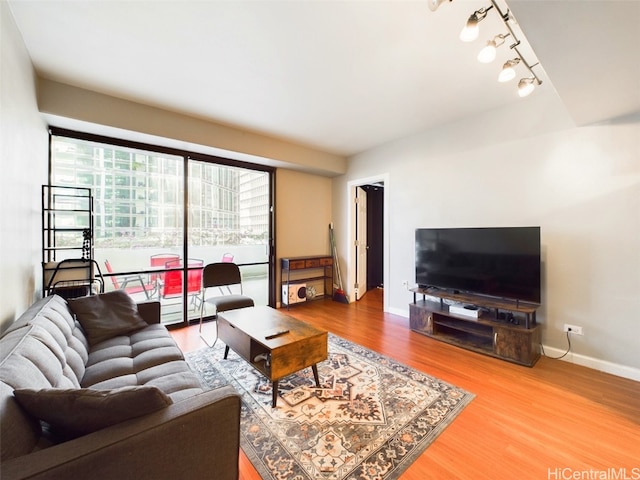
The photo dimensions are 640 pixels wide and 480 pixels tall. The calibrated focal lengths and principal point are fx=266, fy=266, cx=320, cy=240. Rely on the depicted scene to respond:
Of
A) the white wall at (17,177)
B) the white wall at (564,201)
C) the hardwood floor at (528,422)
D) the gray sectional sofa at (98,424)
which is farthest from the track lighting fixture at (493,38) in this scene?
the white wall at (17,177)

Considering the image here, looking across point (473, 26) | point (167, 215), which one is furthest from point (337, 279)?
point (473, 26)

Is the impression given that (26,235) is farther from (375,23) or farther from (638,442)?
(638,442)

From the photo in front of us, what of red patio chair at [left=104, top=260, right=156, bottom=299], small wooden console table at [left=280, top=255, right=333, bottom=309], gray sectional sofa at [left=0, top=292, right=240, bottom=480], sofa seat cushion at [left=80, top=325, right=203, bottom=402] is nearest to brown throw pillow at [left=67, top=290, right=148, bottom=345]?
sofa seat cushion at [left=80, top=325, right=203, bottom=402]

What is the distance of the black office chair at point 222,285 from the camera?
121 inches

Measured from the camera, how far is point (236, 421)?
106cm

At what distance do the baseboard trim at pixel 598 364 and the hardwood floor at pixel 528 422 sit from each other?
7cm

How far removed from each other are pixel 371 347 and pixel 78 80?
3970 millimetres

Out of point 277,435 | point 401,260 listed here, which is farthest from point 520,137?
point 277,435

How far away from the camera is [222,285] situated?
143 inches

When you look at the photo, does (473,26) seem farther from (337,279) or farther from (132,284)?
(337,279)

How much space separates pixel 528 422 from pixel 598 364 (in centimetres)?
136

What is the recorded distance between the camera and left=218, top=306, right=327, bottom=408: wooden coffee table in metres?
1.95

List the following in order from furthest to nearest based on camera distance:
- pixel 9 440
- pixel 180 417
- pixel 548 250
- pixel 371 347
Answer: pixel 371 347 < pixel 548 250 < pixel 180 417 < pixel 9 440

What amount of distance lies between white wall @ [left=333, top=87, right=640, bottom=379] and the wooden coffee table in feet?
8.04
